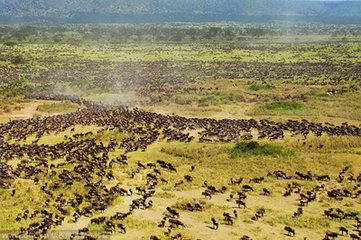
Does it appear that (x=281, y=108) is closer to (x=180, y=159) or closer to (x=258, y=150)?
(x=258, y=150)

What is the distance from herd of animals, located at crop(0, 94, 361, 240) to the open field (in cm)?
11

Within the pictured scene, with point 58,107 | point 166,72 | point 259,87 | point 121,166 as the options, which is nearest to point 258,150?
point 121,166

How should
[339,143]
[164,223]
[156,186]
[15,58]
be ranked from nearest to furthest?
[164,223] → [156,186] → [339,143] → [15,58]

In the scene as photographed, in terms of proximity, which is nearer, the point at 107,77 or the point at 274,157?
the point at 274,157

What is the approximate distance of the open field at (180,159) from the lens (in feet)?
75.9

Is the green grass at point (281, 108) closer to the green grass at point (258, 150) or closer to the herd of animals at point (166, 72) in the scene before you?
the herd of animals at point (166, 72)

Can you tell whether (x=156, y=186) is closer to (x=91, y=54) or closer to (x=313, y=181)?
(x=313, y=181)

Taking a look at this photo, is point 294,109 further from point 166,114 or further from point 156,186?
point 156,186

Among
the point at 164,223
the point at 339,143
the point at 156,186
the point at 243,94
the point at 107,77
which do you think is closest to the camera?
the point at 164,223

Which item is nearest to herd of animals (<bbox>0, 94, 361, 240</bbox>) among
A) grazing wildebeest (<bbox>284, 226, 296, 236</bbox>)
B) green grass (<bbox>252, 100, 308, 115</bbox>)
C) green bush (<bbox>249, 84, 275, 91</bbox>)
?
grazing wildebeest (<bbox>284, 226, 296, 236</bbox>)

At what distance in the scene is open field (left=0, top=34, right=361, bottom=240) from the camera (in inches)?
910

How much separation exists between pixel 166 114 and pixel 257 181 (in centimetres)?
2283

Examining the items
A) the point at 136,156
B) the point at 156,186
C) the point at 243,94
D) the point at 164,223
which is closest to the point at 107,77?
the point at 243,94

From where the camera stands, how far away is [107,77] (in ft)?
266
